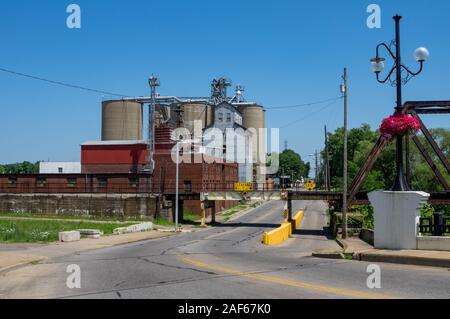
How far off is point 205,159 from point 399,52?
47.8m

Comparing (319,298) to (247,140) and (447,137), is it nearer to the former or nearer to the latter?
(447,137)

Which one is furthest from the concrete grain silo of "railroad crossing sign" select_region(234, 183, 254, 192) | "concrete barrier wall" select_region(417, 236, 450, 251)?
"concrete barrier wall" select_region(417, 236, 450, 251)

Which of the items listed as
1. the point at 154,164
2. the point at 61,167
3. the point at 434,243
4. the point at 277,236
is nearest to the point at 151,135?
the point at 154,164

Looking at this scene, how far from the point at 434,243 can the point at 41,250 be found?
17411 millimetres

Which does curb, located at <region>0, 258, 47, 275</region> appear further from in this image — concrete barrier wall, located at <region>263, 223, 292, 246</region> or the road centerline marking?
concrete barrier wall, located at <region>263, 223, 292, 246</region>

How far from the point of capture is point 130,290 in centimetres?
1175

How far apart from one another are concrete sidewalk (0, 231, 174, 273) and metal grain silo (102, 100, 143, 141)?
53812 millimetres

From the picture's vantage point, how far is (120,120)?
87.9 metres

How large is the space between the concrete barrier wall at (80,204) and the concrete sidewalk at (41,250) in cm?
2050

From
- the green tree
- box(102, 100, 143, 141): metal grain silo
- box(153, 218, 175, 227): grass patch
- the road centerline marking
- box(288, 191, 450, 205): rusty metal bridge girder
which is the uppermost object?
box(102, 100, 143, 141): metal grain silo

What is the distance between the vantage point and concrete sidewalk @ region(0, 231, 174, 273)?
62.2 ft

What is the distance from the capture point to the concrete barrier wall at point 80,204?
56.6 m

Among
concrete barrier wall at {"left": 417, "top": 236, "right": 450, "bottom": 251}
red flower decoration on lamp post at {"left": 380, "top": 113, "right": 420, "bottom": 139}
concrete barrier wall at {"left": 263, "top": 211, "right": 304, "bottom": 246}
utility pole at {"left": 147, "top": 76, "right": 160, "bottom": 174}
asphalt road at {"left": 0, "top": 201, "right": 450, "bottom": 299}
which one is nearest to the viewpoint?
asphalt road at {"left": 0, "top": 201, "right": 450, "bottom": 299}

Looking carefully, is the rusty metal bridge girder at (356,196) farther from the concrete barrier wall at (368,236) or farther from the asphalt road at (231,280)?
the asphalt road at (231,280)
